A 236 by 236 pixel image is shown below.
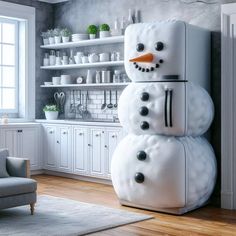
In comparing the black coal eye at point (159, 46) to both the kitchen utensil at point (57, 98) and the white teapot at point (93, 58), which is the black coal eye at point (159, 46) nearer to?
the white teapot at point (93, 58)

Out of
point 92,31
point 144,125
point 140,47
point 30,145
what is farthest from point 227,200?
point 30,145

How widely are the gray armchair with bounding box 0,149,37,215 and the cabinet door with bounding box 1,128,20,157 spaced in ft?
6.60

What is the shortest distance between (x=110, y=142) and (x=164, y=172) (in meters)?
1.83

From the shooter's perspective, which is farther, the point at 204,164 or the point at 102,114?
the point at 102,114

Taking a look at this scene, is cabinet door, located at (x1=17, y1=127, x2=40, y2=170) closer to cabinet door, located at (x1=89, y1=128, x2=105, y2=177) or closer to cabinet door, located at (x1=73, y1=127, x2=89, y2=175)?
cabinet door, located at (x1=73, y1=127, x2=89, y2=175)

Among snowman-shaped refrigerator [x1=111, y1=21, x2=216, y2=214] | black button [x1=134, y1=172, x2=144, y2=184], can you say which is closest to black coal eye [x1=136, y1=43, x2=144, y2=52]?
snowman-shaped refrigerator [x1=111, y1=21, x2=216, y2=214]

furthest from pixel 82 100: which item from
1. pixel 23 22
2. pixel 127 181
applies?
pixel 127 181

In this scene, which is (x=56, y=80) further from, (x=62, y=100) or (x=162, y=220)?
(x=162, y=220)

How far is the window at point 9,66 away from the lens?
7.86m

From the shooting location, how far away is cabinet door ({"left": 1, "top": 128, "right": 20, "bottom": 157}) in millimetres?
7281

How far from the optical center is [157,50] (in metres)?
5.26

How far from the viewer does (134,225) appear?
15.4 feet

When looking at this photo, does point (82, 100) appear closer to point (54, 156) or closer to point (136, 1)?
point (54, 156)

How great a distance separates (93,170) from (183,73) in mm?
2474
